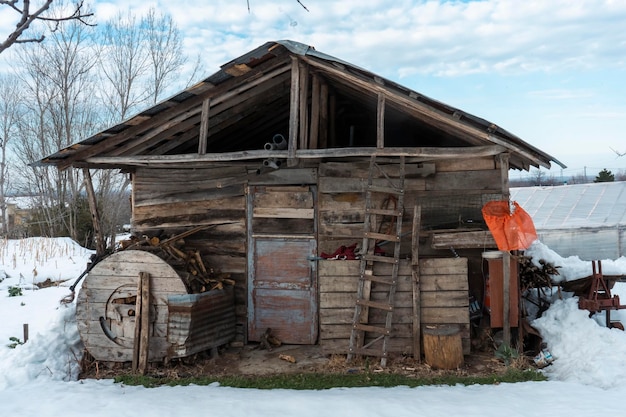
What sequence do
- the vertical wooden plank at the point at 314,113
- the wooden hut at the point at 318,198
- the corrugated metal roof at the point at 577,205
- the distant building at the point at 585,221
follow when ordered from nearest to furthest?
the wooden hut at the point at 318,198, the vertical wooden plank at the point at 314,113, the distant building at the point at 585,221, the corrugated metal roof at the point at 577,205

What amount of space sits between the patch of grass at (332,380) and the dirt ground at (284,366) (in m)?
0.18

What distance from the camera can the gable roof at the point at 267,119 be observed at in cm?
730

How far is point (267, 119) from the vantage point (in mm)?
10086

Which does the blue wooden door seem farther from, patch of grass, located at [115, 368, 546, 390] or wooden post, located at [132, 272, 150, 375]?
wooden post, located at [132, 272, 150, 375]

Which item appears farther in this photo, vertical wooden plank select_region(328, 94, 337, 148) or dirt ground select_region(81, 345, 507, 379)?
vertical wooden plank select_region(328, 94, 337, 148)

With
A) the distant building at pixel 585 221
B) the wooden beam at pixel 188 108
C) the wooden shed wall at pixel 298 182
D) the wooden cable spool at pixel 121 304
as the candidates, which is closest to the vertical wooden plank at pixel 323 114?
the wooden shed wall at pixel 298 182

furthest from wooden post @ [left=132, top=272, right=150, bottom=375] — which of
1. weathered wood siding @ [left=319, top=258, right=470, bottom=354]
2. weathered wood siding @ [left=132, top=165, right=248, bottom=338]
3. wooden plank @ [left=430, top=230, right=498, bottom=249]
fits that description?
wooden plank @ [left=430, top=230, right=498, bottom=249]

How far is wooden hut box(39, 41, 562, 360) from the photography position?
762cm

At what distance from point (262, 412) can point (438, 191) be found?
14.9 ft

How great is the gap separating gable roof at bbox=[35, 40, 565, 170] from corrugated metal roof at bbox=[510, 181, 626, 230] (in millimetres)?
10339

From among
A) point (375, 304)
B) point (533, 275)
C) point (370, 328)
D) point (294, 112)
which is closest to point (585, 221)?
point (533, 275)

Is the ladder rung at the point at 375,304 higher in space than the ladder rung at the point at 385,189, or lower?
lower

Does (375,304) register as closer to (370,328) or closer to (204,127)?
(370,328)

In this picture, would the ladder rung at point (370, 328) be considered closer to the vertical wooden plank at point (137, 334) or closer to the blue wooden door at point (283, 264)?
the blue wooden door at point (283, 264)
